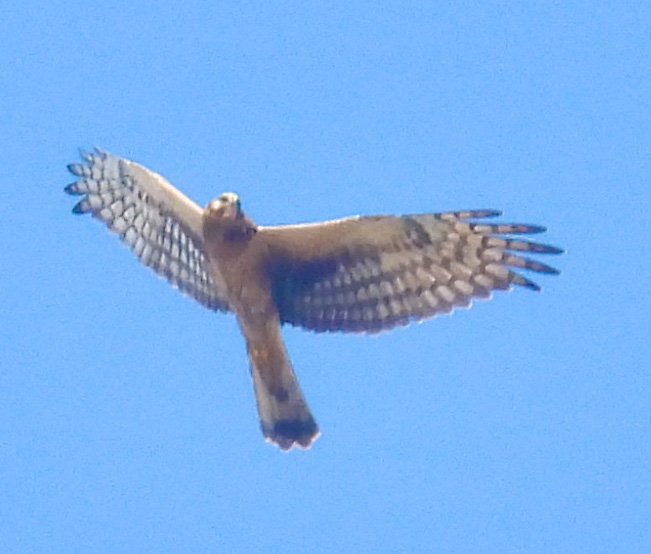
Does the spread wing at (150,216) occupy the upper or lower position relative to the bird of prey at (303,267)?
upper

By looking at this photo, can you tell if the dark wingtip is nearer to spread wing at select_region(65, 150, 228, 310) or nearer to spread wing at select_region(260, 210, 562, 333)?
spread wing at select_region(260, 210, 562, 333)

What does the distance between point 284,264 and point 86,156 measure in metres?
1.88

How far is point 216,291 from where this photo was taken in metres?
13.1

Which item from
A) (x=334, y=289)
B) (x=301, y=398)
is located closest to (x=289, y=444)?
(x=301, y=398)

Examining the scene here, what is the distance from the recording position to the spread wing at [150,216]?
13102 mm

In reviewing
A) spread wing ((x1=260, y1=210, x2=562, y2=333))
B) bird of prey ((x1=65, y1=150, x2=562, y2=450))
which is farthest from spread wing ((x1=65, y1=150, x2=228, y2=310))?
spread wing ((x1=260, y1=210, x2=562, y2=333))

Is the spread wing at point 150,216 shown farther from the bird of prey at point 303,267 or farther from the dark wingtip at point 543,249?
the dark wingtip at point 543,249

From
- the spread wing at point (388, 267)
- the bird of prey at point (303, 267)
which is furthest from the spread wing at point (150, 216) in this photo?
the spread wing at point (388, 267)

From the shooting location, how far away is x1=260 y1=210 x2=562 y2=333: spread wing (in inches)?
486

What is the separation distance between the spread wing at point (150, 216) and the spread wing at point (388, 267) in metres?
0.64

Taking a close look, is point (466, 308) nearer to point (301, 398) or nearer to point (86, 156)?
point (301, 398)

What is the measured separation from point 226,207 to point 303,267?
2.87 ft

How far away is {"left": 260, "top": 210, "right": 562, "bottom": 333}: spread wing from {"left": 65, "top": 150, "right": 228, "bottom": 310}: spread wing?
2.11 feet

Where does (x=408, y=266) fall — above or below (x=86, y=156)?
below
